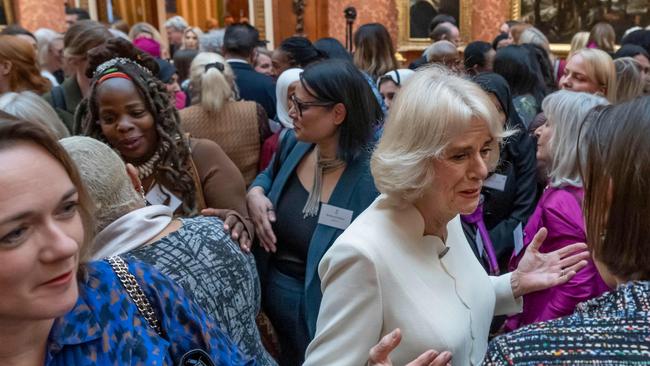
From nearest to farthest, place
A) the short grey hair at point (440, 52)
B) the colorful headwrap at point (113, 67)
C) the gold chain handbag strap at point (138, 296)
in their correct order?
the gold chain handbag strap at point (138, 296) < the colorful headwrap at point (113, 67) < the short grey hair at point (440, 52)

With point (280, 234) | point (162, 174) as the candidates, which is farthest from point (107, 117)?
point (280, 234)

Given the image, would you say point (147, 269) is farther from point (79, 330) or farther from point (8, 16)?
point (8, 16)

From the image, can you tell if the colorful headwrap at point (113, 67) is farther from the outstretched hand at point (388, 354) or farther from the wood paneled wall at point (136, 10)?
the wood paneled wall at point (136, 10)

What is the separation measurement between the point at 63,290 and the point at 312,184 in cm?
158

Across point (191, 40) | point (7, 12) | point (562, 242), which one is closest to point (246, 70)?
point (562, 242)

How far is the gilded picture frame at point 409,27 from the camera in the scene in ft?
40.8

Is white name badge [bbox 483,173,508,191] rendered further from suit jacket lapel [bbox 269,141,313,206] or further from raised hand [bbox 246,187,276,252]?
raised hand [bbox 246,187,276,252]

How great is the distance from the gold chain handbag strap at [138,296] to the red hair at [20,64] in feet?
9.63

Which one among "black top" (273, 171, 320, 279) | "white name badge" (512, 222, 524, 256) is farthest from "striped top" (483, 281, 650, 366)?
"white name badge" (512, 222, 524, 256)

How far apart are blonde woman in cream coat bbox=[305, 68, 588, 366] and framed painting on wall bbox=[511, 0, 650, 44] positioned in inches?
429

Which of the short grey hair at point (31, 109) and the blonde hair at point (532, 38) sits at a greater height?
the blonde hair at point (532, 38)

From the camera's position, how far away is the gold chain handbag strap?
137cm

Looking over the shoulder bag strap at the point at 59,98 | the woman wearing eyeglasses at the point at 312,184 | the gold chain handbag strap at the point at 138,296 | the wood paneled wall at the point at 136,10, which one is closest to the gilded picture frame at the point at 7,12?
the wood paneled wall at the point at 136,10

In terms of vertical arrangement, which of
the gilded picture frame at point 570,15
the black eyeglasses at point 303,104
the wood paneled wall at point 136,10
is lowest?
the black eyeglasses at point 303,104
